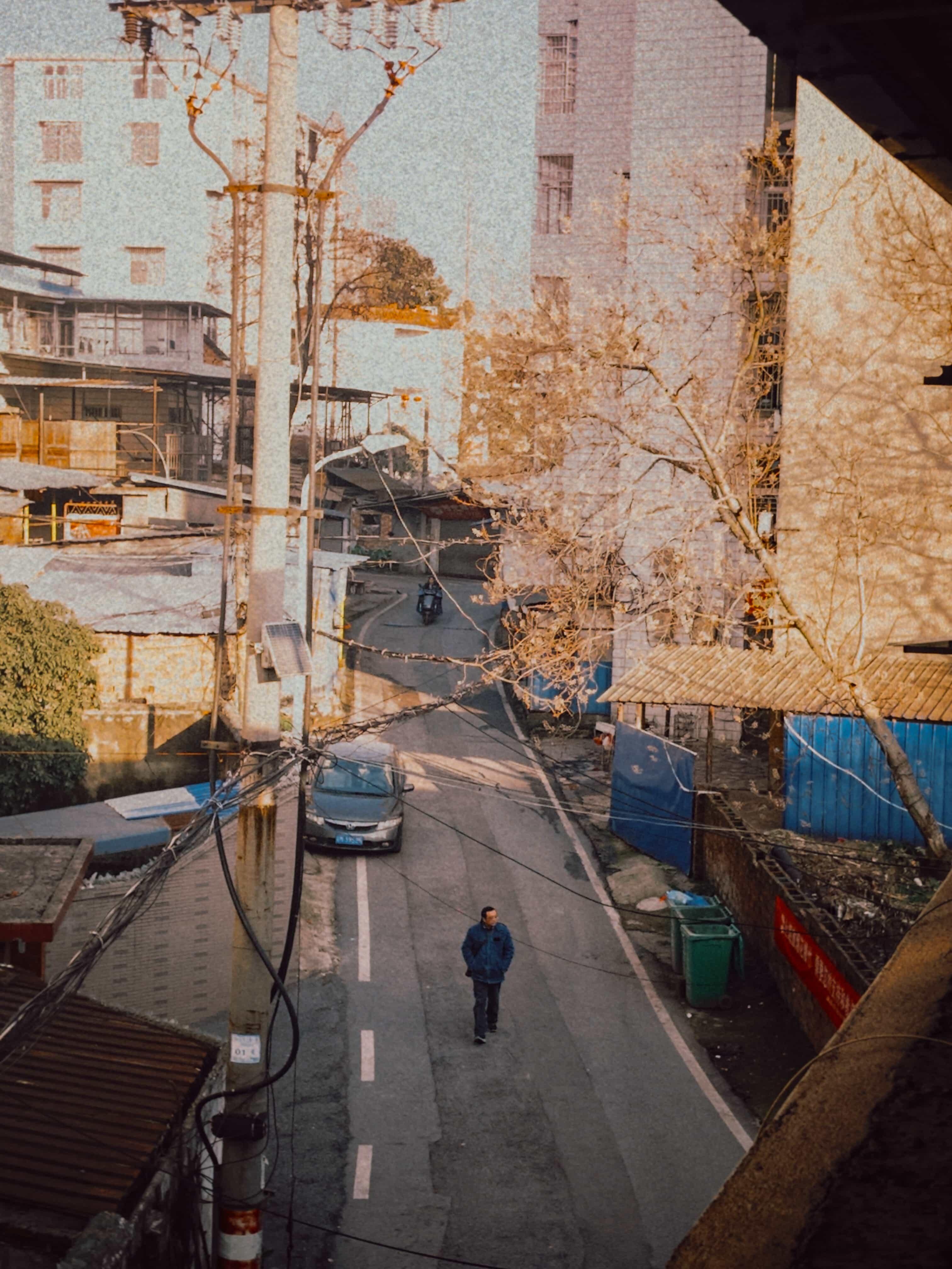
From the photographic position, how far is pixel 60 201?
4806 cm

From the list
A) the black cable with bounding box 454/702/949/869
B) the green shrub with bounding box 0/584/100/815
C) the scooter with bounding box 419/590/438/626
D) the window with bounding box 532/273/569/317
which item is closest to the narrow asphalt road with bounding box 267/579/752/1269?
the black cable with bounding box 454/702/949/869

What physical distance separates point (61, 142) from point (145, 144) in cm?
341

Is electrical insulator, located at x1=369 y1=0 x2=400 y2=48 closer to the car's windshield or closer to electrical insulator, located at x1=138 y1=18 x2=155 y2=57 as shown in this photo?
electrical insulator, located at x1=138 y1=18 x2=155 y2=57

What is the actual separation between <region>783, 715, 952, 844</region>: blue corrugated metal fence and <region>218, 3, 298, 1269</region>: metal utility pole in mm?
10329

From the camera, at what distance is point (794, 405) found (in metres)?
18.2

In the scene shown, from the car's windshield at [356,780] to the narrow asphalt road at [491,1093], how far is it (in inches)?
40.5

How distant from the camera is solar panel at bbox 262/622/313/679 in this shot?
7.96m

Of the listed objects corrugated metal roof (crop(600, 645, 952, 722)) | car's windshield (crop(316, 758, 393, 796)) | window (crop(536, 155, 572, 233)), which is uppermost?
window (crop(536, 155, 572, 233))

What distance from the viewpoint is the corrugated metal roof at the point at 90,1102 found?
6.73 m

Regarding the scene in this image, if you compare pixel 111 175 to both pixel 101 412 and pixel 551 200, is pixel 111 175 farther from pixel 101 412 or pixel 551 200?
pixel 551 200

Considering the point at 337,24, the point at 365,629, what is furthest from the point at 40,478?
the point at 337,24

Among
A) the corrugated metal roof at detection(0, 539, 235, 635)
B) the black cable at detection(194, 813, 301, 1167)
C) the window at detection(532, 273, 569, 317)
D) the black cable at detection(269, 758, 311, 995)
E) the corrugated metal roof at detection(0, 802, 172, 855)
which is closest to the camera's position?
the black cable at detection(194, 813, 301, 1167)

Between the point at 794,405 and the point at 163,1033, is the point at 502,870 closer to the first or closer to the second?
the point at 794,405

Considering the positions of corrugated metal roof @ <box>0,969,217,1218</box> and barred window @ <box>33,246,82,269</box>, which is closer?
corrugated metal roof @ <box>0,969,217,1218</box>
